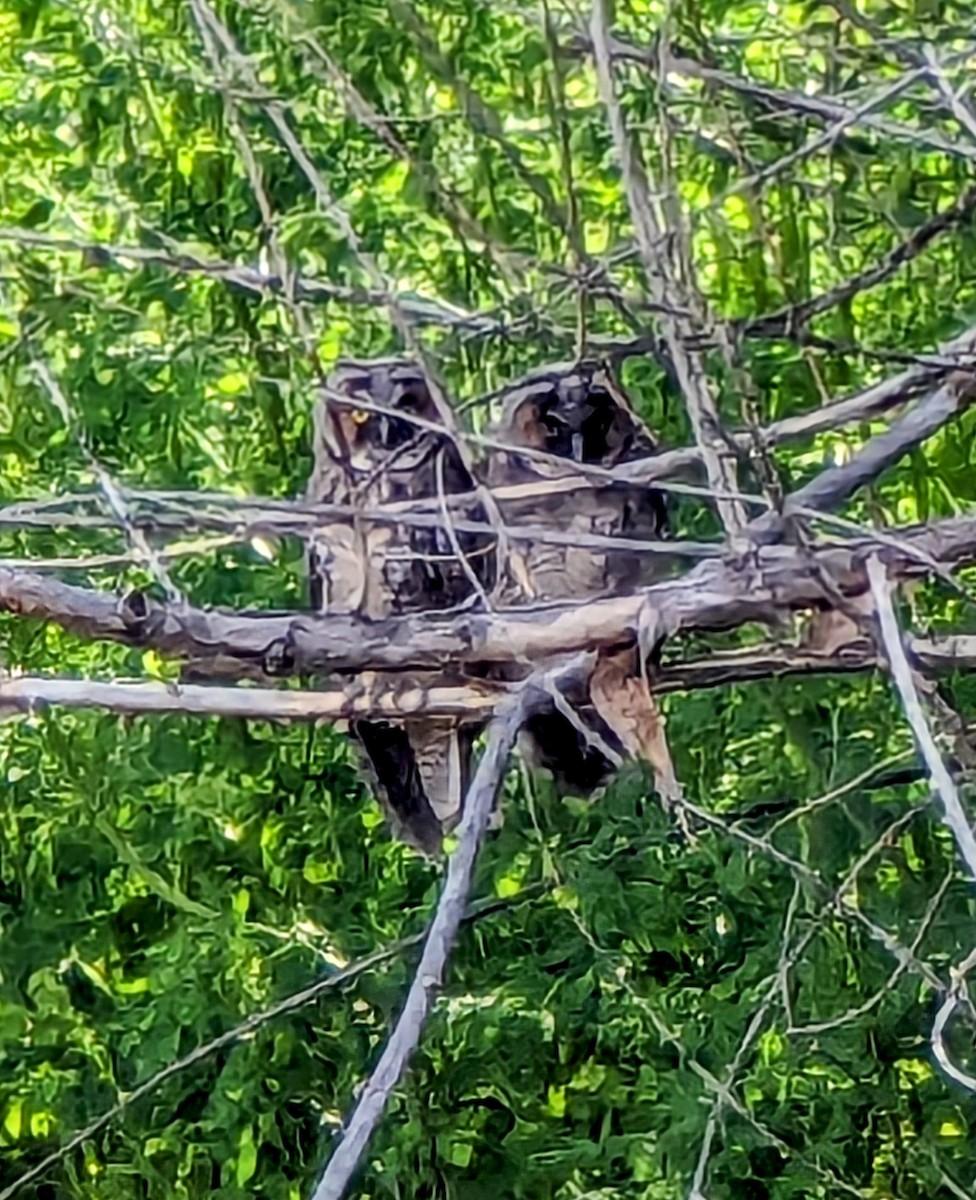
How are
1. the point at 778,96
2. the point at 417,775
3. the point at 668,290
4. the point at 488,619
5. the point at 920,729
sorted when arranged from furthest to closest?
the point at 417,775
the point at 778,96
the point at 488,619
the point at 668,290
the point at 920,729

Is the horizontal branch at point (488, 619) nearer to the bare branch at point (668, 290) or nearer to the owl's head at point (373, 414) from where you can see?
the bare branch at point (668, 290)

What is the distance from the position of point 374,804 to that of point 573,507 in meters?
0.47

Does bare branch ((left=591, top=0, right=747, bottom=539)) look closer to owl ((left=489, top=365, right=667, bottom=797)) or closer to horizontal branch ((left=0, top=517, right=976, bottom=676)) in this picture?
horizontal branch ((left=0, top=517, right=976, bottom=676))

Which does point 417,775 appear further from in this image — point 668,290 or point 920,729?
point 920,729

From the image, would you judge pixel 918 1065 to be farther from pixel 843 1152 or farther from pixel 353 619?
pixel 353 619

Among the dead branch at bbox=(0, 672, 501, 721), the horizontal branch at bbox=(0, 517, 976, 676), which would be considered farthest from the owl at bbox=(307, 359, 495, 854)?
the horizontal branch at bbox=(0, 517, 976, 676)

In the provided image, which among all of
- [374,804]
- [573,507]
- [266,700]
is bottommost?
[374,804]

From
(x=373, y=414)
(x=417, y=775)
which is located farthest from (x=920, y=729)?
(x=417, y=775)

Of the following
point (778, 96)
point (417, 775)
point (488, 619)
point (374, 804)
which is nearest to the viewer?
point (488, 619)

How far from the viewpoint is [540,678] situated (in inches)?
37.5

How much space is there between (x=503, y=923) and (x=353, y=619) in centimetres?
71

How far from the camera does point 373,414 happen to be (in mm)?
1333

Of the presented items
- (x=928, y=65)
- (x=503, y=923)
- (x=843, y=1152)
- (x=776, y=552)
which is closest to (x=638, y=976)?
(x=503, y=923)

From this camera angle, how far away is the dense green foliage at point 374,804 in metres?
1.35
